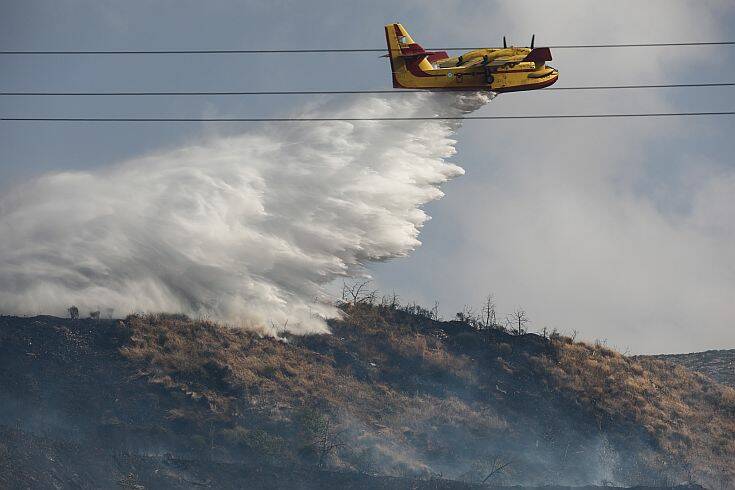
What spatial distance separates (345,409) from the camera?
61344 millimetres

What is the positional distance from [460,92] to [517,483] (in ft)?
63.3

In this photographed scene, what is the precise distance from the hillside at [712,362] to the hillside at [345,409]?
4.86 m

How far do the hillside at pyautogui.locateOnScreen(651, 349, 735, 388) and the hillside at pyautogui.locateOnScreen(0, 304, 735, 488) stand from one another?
486cm

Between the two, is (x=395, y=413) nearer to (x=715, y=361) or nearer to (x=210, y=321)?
(x=210, y=321)

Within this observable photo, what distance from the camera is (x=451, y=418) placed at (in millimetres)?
63094

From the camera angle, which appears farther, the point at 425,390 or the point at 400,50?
the point at 425,390

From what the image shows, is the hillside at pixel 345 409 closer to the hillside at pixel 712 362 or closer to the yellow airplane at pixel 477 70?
the hillside at pixel 712 362

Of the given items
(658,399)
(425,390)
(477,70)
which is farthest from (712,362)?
(477,70)

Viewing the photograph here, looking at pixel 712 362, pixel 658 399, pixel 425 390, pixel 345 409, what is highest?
pixel 712 362

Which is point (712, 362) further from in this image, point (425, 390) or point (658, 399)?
point (425, 390)

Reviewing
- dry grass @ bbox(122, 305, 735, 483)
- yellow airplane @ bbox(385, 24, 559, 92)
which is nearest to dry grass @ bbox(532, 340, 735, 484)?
dry grass @ bbox(122, 305, 735, 483)

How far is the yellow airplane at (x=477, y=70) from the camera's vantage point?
58031 mm

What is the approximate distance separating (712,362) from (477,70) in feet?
117

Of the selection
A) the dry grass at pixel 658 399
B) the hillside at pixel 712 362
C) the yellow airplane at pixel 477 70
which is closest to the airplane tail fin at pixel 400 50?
the yellow airplane at pixel 477 70
